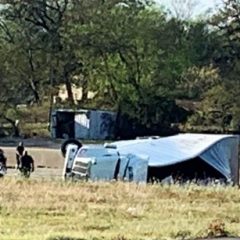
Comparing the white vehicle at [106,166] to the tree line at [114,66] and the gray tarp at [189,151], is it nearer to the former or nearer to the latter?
the gray tarp at [189,151]

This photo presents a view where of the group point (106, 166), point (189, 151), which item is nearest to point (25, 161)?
point (106, 166)

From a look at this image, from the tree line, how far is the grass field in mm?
42090

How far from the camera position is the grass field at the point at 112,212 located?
1091 centimetres

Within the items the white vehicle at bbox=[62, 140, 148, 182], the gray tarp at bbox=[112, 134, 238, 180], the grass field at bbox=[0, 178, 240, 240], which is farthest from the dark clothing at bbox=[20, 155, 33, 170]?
the grass field at bbox=[0, 178, 240, 240]

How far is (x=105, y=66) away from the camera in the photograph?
2537 inches

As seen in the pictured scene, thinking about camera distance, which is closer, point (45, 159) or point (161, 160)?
point (161, 160)

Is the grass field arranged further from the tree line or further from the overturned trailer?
the tree line

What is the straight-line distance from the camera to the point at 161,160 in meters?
29.0

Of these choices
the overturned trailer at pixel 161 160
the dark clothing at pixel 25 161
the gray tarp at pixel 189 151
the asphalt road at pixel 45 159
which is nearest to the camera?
the overturned trailer at pixel 161 160

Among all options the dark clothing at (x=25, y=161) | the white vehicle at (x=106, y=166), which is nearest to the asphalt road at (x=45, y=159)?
the dark clothing at (x=25, y=161)

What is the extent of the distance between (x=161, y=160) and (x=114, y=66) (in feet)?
117

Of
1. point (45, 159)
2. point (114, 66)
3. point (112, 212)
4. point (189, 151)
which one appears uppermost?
point (114, 66)

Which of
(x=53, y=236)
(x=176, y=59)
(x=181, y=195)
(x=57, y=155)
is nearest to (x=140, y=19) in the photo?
(x=176, y=59)

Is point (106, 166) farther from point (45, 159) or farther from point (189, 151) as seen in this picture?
point (45, 159)
